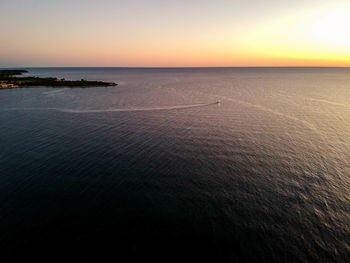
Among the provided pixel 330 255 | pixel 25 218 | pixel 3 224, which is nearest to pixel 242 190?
pixel 330 255

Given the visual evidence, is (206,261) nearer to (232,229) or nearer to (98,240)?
(232,229)

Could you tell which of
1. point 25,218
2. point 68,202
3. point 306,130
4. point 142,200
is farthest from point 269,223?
point 306,130

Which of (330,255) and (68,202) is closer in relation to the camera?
(330,255)

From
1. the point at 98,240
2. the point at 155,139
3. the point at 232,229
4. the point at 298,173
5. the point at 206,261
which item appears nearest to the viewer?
the point at 206,261

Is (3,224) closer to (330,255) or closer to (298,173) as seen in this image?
(330,255)

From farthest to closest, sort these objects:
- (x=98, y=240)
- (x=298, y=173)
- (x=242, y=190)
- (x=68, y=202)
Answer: (x=298, y=173) → (x=242, y=190) → (x=68, y=202) → (x=98, y=240)

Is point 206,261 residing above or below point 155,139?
below
